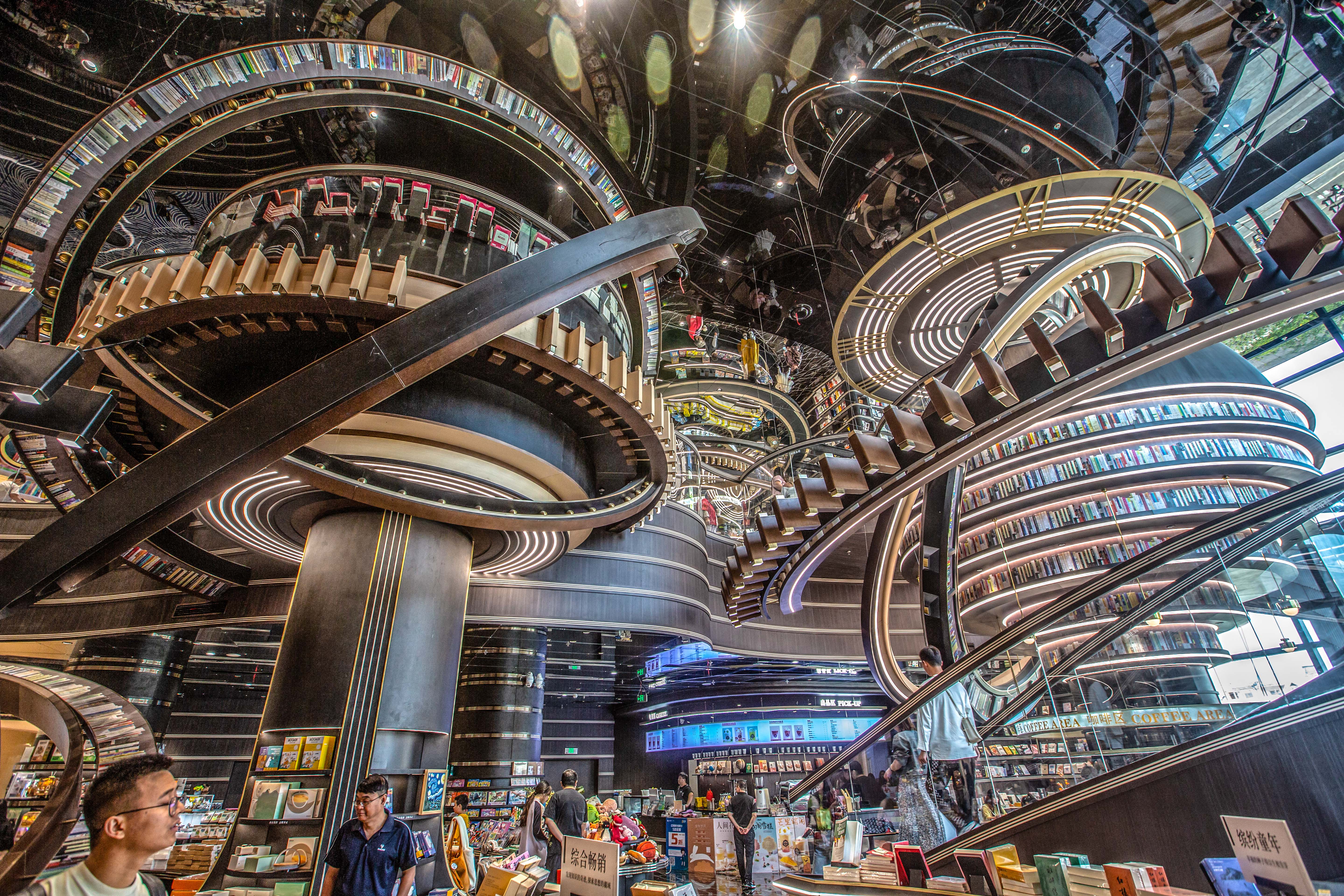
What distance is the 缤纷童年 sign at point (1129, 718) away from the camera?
3.28 metres

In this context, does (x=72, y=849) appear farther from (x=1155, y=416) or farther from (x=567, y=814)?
(x=1155, y=416)

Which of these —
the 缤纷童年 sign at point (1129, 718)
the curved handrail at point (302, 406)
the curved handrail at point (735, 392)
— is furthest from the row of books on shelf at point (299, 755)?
the curved handrail at point (735, 392)

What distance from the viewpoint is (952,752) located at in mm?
4449

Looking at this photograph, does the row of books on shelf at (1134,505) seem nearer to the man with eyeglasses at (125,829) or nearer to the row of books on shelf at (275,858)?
the row of books on shelf at (275,858)

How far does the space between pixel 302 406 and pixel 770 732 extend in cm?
1902

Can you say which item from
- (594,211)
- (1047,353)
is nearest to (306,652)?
(594,211)

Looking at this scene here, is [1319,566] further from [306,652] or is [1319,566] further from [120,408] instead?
[120,408]

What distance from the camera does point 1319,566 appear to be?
131 inches

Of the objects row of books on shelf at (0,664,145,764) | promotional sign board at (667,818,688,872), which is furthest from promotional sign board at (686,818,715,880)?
row of books on shelf at (0,664,145,764)

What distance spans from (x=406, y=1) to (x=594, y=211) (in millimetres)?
5383

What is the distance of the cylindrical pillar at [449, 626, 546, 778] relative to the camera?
11094mm

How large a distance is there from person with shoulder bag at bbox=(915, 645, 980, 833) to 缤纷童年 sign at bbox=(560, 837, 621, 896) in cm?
302

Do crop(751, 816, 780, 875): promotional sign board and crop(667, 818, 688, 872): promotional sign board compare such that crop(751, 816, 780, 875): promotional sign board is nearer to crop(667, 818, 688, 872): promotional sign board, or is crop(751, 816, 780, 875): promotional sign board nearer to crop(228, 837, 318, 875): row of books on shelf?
crop(667, 818, 688, 872): promotional sign board

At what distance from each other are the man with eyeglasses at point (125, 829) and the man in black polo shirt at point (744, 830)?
6033 mm
